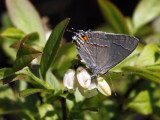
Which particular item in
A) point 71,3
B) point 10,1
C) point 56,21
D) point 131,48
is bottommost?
point 131,48

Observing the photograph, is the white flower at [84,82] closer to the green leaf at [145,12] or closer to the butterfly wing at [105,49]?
the butterfly wing at [105,49]

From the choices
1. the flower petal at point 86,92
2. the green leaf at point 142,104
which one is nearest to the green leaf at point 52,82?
the flower petal at point 86,92

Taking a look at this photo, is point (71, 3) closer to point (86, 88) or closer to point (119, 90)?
point (119, 90)

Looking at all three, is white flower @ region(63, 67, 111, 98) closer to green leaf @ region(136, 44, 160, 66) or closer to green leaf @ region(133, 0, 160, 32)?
green leaf @ region(136, 44, 160, 66)

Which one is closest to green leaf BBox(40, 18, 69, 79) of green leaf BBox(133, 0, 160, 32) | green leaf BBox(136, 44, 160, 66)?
green leaf BBox(136, 44, 160, 66)

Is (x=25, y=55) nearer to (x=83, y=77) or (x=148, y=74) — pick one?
(x=83, y=77)

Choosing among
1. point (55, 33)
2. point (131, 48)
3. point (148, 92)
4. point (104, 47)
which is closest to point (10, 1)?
point (55, 33)
